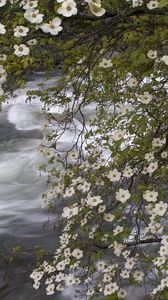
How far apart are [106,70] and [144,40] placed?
448 millimetres

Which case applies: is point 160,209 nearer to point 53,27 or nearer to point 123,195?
point 123,195

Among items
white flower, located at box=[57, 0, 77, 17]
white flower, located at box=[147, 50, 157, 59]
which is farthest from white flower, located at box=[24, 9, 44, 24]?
white flower, located at box=[147, 50, 157, 59]

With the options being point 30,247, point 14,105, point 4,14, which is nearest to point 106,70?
point 4,14

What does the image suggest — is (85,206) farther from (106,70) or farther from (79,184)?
(106,70)

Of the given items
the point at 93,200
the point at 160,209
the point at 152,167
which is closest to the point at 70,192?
the point at 93,200

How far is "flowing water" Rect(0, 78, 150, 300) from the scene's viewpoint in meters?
5.32

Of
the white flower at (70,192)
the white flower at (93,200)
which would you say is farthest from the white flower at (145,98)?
the white flower at (70,192)

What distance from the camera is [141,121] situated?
3.04 metres

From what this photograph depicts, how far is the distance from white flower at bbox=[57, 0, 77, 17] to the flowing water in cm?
213

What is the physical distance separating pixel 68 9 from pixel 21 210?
569cm

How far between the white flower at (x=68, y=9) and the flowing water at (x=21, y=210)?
84.0 inches

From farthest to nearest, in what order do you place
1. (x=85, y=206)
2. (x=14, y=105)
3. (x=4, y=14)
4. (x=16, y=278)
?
(x=14, y=105), (x=16, y=278), (x=85, y=206), (x=4, y=14)

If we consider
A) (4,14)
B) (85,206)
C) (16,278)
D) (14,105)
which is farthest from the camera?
(14,105)

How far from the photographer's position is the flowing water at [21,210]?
532cm
